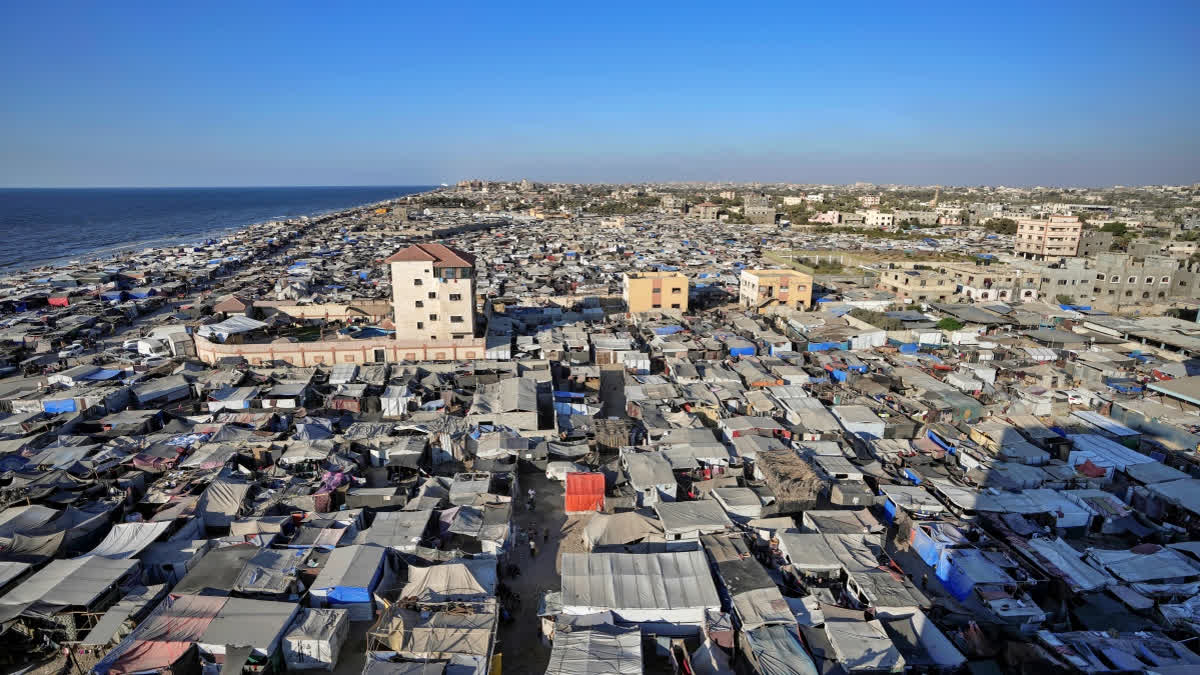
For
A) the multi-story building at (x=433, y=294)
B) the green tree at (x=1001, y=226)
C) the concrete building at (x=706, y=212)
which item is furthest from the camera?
the concrete building at (x=706, y=212)

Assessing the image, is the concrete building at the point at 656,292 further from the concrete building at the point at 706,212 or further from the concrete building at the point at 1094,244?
the concrete building at the point at 706,212

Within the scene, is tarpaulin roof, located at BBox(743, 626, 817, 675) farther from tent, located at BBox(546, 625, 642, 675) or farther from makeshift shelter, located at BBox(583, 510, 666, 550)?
makeshift shelter, located at BBox(583, 510, 666, 550)

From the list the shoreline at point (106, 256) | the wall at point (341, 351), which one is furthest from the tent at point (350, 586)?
the shoreline at point (106, 256)

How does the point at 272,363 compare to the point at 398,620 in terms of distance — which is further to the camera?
the point at 272,363

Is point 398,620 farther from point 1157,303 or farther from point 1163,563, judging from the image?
point 1157,303

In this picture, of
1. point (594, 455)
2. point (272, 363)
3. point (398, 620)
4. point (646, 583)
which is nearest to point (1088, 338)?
point (594, 455)

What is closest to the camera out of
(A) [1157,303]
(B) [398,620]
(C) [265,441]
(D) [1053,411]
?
(B) [398,620]

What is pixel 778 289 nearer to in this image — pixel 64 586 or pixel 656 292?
pixel 656 292
